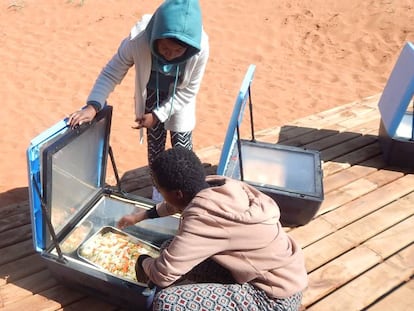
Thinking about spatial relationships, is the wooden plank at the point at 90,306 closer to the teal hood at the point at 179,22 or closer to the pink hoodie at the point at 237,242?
the pink hoodie at the point at 237,242

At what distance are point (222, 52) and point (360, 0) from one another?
3.06m

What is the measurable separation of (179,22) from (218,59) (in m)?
4.26

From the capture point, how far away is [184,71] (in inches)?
82.8

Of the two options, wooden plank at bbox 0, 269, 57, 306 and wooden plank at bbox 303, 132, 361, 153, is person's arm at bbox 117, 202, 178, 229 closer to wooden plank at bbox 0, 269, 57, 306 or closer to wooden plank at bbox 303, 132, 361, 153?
wooden plank at bbox 0, 269, 57, 306

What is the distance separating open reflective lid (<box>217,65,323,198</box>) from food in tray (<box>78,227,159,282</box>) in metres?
0.57

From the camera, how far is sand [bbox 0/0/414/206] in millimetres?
4277

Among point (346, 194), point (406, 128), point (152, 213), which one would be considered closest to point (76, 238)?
point (152, 213)

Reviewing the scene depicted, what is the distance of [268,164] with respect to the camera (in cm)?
275

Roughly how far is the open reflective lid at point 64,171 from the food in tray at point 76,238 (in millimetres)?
59

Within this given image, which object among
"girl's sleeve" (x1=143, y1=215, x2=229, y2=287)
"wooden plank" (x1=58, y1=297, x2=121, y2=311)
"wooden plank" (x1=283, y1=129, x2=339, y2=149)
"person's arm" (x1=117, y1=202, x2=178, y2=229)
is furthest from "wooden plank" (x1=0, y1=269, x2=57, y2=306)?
"wooden plank" (x1=283, y1=129, x2=339, y2=149)

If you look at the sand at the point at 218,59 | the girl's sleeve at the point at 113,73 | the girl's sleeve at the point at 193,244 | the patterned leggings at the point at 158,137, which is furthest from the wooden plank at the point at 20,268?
the sand at the point at 218,59

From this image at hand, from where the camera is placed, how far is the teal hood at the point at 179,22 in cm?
177

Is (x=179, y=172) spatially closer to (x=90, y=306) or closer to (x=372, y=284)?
(x=90, y=306)

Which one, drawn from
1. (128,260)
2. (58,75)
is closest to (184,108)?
(128,260)
